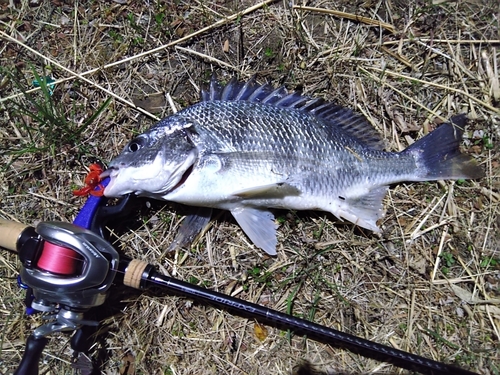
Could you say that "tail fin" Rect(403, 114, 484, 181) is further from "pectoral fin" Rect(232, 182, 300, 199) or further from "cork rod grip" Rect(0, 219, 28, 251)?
"cork rod grip" Rect(0, 219, 28, 251)

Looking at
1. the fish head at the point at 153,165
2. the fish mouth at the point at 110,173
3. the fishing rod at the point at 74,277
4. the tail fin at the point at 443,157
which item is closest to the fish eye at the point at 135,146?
the fish head at the point at 153,165

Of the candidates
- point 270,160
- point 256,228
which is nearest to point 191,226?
→ point 256,228

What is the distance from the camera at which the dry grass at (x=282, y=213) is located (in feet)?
9.15

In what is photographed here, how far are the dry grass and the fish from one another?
0.59ft

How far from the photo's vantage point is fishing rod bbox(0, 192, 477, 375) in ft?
7.01

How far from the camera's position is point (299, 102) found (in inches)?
115

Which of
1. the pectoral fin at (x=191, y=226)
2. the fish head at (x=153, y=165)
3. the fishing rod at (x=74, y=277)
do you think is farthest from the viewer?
the pectoral fin at (x=191, y=226)

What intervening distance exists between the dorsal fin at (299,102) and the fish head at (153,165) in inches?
20.1

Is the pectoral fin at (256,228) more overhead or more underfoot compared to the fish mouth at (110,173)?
more underfoot

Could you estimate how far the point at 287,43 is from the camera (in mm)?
3137

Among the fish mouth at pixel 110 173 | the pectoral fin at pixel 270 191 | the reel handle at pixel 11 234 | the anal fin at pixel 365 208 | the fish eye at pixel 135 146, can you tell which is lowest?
the anal fin at pixel 365 208

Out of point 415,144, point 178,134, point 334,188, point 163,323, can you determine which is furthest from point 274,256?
point 415,144

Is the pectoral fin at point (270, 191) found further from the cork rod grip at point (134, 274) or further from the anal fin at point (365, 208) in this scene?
the cork rod grip at point (134, 274)

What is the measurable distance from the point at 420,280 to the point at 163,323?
1818 millimetres
